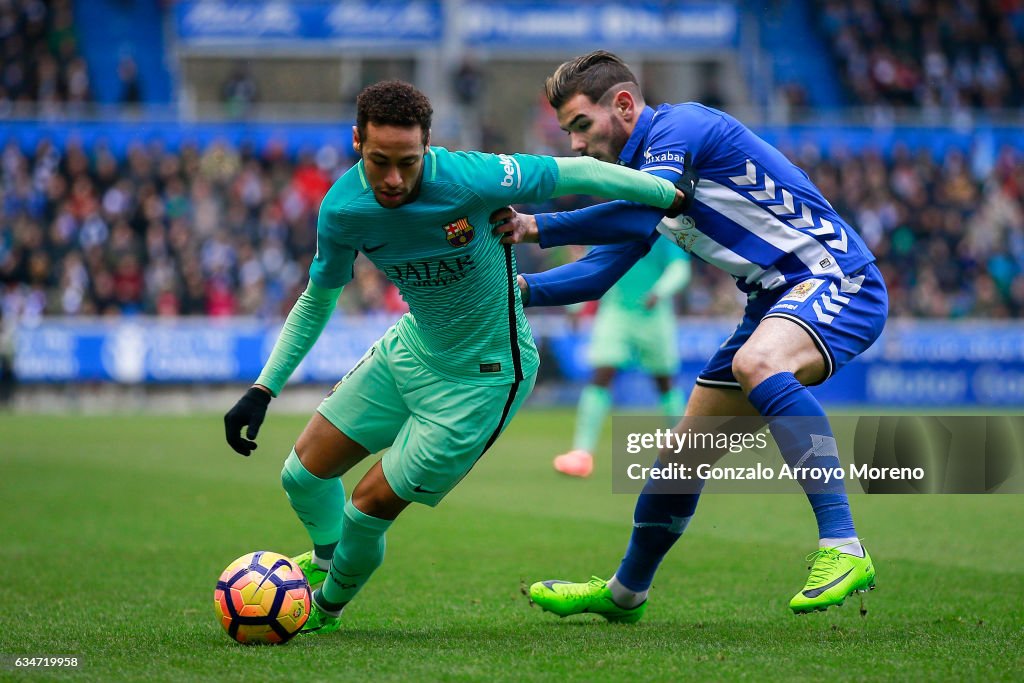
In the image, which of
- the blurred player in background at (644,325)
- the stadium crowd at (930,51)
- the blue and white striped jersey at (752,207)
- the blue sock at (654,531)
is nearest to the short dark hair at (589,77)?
the blue and white striped jersey at (752,207)

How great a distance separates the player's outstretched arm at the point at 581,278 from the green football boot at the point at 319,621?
1.56m

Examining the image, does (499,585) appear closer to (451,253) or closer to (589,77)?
(451,253)

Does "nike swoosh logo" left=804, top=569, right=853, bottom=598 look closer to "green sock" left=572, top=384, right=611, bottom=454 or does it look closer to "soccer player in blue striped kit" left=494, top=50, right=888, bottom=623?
"soccer player in blue striped kit" left=494, top=50, right=888, bottom=623

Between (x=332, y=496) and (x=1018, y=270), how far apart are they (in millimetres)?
21623

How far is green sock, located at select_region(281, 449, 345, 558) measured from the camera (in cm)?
538

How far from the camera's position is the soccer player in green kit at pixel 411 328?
15.9 ft

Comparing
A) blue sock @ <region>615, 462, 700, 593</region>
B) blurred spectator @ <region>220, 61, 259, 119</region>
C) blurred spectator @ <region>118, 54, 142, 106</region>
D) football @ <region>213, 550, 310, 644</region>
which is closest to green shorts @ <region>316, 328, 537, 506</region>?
football @ <region>213, 550, 310, 644</region>

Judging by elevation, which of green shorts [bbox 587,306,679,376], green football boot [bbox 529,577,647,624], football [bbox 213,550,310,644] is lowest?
green shorts [bbox 587,306,679,376]

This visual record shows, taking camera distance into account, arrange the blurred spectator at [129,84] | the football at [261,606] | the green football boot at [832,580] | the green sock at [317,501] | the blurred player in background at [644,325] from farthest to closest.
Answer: the blurred spectator at [129,84] < the blurred player in background at [644,325] < the green sock at [317,501] < the football at [261,606] < the green football boot at [832,580]

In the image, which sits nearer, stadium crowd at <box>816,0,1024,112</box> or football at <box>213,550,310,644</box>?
football at <box>213,550,310,644</box>

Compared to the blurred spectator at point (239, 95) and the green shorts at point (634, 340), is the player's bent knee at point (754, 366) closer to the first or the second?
the green shorts at point (634, 340)

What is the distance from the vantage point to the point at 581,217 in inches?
207

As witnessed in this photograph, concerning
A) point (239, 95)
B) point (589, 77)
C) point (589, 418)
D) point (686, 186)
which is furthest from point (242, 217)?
point (686, 186)

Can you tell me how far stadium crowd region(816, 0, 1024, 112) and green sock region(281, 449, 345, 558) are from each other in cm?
2414
